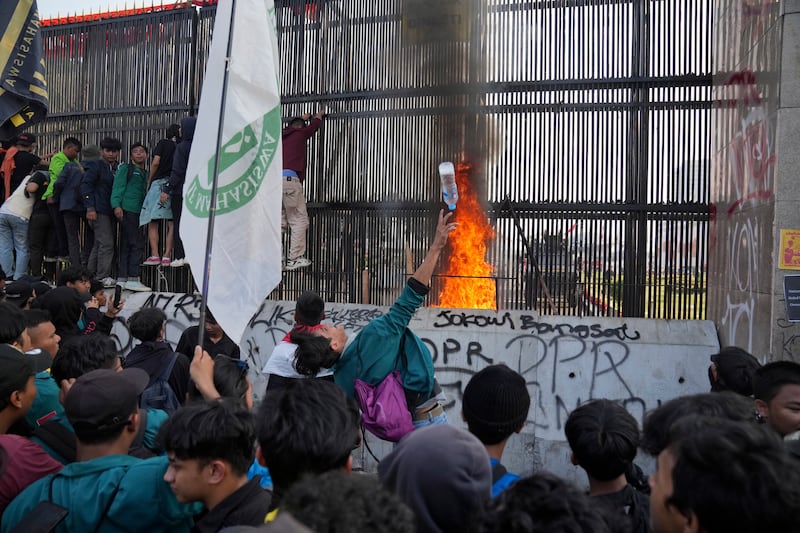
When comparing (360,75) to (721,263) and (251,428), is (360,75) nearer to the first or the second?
(721,263)

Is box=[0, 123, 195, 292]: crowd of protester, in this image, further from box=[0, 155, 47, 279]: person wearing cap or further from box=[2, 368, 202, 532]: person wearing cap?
box=[2, 368, 202, 532]: person wearing cap

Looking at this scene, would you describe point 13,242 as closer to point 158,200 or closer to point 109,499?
point 158,200

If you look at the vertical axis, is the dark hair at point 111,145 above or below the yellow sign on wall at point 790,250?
above

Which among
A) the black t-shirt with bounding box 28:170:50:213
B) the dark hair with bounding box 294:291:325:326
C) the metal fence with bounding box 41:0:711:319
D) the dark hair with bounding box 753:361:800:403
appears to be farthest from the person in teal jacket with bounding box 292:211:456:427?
the black t-shirt with bounding box 28:170:50:213

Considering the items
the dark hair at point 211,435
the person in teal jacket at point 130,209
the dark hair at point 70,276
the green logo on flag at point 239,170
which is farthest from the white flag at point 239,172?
the person in teal jacket at point 130,209

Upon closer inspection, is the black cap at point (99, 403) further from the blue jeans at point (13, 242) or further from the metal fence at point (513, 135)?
the blue jeans at point (13, 242)

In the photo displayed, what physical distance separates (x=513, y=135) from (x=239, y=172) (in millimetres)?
6084

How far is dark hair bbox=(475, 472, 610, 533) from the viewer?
64.0 inches

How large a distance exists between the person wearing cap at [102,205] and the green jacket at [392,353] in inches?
302

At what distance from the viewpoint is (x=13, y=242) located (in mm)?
11164

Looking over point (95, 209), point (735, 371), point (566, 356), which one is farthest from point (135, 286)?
point (735, 371)

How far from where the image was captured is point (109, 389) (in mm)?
2689

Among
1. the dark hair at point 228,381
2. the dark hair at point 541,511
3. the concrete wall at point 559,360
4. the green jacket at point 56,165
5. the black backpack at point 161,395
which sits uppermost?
the green jacket at point 56,165

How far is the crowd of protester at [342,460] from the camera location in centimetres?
164
